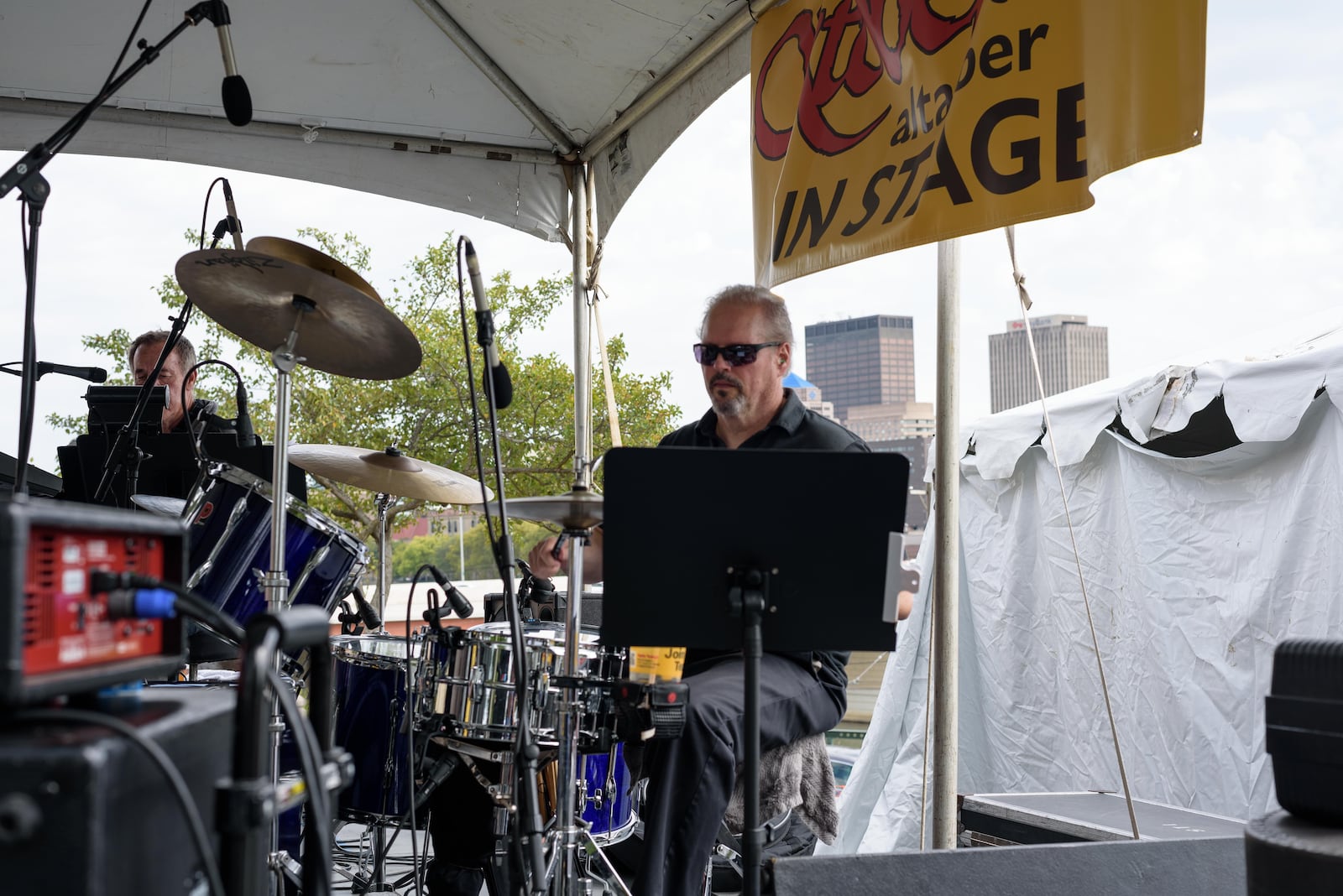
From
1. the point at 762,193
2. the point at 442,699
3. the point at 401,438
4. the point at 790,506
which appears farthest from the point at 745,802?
the point at 401,438

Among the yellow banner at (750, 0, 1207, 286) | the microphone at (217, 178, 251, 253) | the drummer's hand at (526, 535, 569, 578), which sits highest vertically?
the yellow banner at (750, 0, 1207, 286)

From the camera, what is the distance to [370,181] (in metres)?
4.45

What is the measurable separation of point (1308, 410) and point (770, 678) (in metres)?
2.34

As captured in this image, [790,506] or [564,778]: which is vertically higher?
[790,506]

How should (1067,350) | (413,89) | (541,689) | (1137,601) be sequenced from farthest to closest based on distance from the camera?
(1067,350) → (413,89) → (1137,601) → (541,689)

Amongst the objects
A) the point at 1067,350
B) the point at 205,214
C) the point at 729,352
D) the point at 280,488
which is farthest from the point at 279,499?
the point at 1067,350

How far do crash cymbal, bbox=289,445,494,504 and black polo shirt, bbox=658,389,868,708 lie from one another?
2.20ft

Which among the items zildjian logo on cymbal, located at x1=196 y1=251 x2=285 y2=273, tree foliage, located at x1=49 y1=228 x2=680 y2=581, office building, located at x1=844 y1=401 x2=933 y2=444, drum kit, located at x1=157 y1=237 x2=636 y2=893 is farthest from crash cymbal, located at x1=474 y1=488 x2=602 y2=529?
office building, located at x1=844 y1=401 x2=933 y2=444

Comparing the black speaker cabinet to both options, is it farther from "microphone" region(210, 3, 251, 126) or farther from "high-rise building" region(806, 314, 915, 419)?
"high-rise building" region(806, 314, 915, 419)

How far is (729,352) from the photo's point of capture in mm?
2879

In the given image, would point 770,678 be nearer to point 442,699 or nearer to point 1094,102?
point 442,699

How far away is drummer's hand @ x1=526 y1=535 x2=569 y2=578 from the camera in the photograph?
2.51 metres

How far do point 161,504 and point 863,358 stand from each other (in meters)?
101

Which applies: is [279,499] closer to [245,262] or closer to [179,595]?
[245,262]
